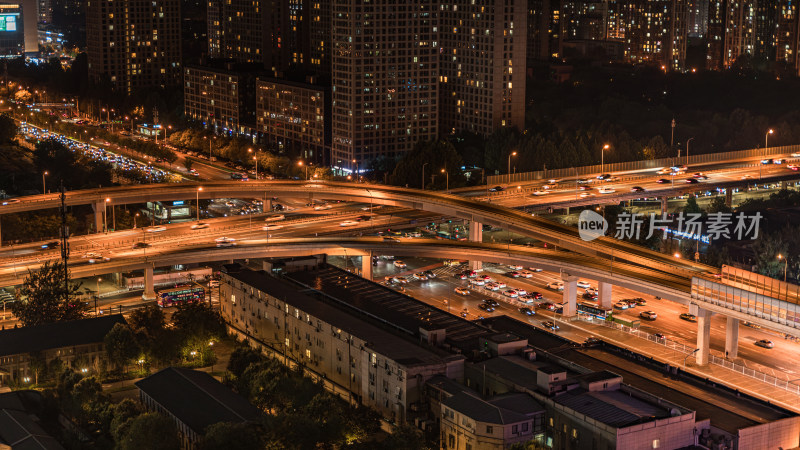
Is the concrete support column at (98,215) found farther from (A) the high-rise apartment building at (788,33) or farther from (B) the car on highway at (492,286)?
(A) the high-rise apartment building at (788,33)

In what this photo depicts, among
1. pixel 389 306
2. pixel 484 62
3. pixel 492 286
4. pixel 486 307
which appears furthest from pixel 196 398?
pixel 484 62

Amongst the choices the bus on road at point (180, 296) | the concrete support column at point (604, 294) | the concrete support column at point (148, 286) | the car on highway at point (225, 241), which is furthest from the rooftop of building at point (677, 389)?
the concrete support column at point (148, 286)

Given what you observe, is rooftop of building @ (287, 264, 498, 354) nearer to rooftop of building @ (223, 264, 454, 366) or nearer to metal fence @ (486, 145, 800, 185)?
rooftop of building @ (223, 264, 454, 366)

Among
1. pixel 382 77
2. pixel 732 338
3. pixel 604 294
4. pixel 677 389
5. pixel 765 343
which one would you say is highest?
pixel 382 77

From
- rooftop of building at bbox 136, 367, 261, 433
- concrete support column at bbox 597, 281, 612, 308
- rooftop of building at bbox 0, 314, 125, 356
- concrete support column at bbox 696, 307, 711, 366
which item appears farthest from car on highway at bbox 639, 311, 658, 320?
rooftop of building at bbox 0, 314, 125, 356

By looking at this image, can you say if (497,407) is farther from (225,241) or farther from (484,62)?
(484,62)
